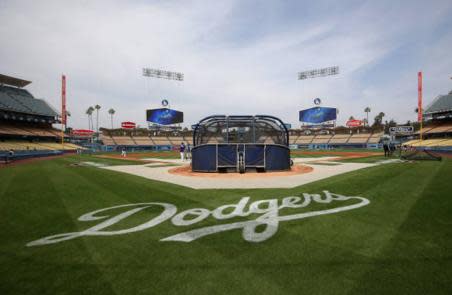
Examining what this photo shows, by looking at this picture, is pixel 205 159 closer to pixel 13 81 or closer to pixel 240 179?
pixel 240 179

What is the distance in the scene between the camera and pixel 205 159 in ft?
45.3

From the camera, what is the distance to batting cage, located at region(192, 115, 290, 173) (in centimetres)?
1359

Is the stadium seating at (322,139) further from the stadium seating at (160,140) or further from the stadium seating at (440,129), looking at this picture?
the stadium seating at (160,140)

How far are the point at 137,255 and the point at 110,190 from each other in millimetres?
5506

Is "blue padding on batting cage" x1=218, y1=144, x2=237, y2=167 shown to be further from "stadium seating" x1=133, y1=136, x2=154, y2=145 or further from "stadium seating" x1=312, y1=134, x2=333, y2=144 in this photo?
"stadium seating" x1=312, y1=134, x2=333, y2=144

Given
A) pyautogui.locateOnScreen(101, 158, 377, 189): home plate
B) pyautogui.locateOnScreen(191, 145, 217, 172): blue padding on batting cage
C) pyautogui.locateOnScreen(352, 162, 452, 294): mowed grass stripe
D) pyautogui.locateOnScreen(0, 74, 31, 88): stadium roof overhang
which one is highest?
pyautogui.locateOnScreen(0, 74, 31, 88): stadium roof overhang

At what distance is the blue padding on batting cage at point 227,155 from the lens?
44.7ft

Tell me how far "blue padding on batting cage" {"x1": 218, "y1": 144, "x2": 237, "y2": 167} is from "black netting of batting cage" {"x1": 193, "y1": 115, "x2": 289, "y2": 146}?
703mm

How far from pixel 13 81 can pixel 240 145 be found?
7487 cm

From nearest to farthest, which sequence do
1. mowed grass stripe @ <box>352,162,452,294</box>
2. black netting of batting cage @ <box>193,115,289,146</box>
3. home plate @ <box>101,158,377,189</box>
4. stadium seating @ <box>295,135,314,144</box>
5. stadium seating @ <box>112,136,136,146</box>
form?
mowed grass stripe @ <box>352,162,452,294</box>
home plate @ <box>101,158,377,189</box>
black netting of batting cage @ <box>193,115,289,146</box>
stadium seating @ <box>112,136,136,146</box>
stadium seating @ <box>295,135,314,144</box>

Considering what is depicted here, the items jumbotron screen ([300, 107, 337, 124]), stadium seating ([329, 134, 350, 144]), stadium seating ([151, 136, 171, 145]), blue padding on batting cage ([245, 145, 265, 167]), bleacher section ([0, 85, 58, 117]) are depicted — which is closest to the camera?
blue padding on batting cage ([245, 145, 265, 167])

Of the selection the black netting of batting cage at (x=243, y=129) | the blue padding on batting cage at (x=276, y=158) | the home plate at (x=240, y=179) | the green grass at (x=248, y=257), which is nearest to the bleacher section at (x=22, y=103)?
the black netting of batting cage at (x=243, y=129)

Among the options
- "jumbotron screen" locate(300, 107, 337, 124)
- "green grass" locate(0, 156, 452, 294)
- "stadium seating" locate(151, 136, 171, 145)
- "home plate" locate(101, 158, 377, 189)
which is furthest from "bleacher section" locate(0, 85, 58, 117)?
"jumbotron screen" locate(300, 107, 337, 124)

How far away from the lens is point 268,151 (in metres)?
13.7
